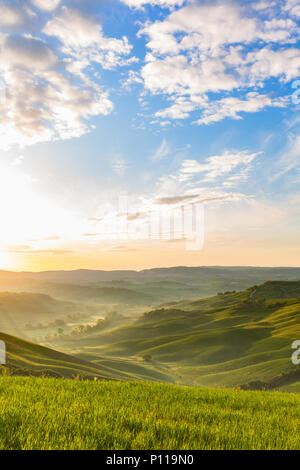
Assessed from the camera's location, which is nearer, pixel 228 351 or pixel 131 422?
pixel 131 422

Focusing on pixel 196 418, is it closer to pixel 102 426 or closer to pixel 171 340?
pixel 102 426

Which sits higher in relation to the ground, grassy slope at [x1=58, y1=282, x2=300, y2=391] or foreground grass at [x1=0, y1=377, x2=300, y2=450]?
foreground grass at [x1=0, y1=377, x2=300, y2=450]

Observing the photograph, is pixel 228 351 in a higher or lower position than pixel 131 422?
lower

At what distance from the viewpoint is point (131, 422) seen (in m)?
6.93

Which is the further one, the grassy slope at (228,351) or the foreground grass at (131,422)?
the grassy slope at (228,351)

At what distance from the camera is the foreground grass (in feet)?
19.4

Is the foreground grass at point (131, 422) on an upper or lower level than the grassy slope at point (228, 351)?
upper

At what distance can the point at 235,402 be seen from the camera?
427 inches

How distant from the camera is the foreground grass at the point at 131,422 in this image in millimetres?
5906

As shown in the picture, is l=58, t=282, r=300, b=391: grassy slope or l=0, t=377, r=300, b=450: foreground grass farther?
l=58, t=282, r=300, b=391: grassy slope

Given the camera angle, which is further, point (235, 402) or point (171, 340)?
point (171, 340)
